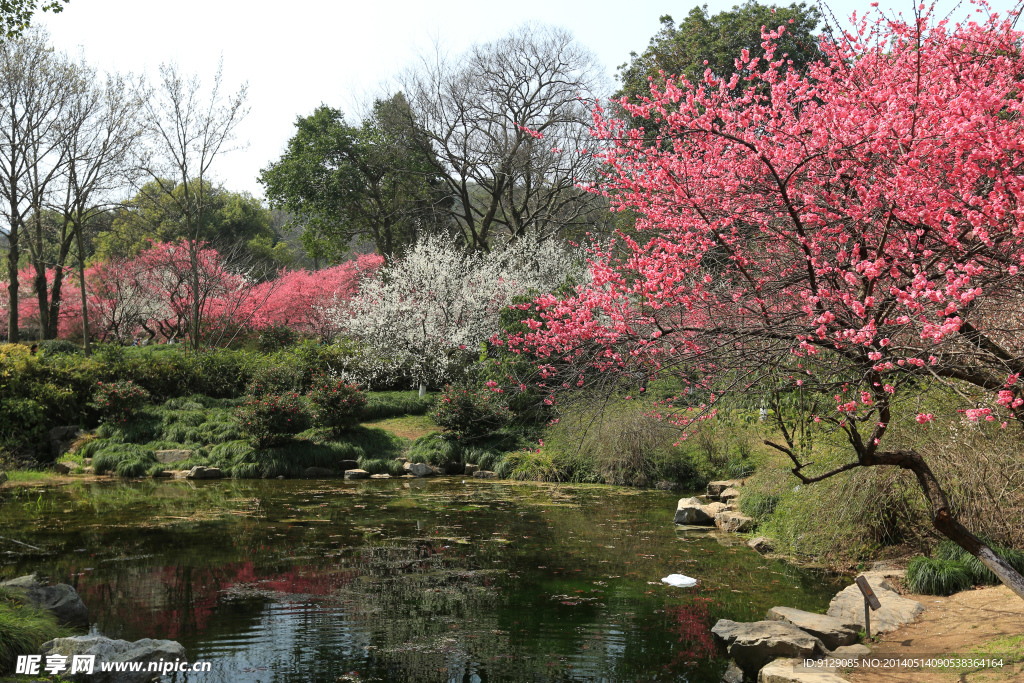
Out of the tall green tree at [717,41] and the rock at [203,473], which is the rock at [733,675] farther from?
the tall green tree at [717,41]

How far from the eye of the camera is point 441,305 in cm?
2123

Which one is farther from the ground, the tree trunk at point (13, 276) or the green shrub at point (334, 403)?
the tree trunk at point (13, 276)

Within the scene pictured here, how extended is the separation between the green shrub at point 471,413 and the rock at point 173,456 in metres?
5.89

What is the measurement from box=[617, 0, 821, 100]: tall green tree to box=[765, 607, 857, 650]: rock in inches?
773

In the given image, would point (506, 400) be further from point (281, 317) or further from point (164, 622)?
point (281, 317)

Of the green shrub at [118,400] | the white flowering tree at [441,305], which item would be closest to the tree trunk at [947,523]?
the white flowering tree at [441,305]

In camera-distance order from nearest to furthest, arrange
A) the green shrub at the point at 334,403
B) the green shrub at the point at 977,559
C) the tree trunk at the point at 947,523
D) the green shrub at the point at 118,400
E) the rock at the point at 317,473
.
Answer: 1. the tree trunk at the point at 947,523
2. the green shrub at the point at 977,559
3. the rock at the point at 317,473
4. the green shrub at the point at 334,403
5. the green shrub at the point at 118,400

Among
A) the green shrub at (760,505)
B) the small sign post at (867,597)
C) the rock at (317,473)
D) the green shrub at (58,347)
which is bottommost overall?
the rock at (317,473)

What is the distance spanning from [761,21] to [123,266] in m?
26.6

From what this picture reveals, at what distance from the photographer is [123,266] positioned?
29.1m

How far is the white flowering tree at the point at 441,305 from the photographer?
824 inches

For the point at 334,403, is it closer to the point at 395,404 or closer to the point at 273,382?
the point at 273,382

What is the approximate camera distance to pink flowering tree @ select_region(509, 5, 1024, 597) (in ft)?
13.5

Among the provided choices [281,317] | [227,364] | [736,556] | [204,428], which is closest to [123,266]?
[281,317]
